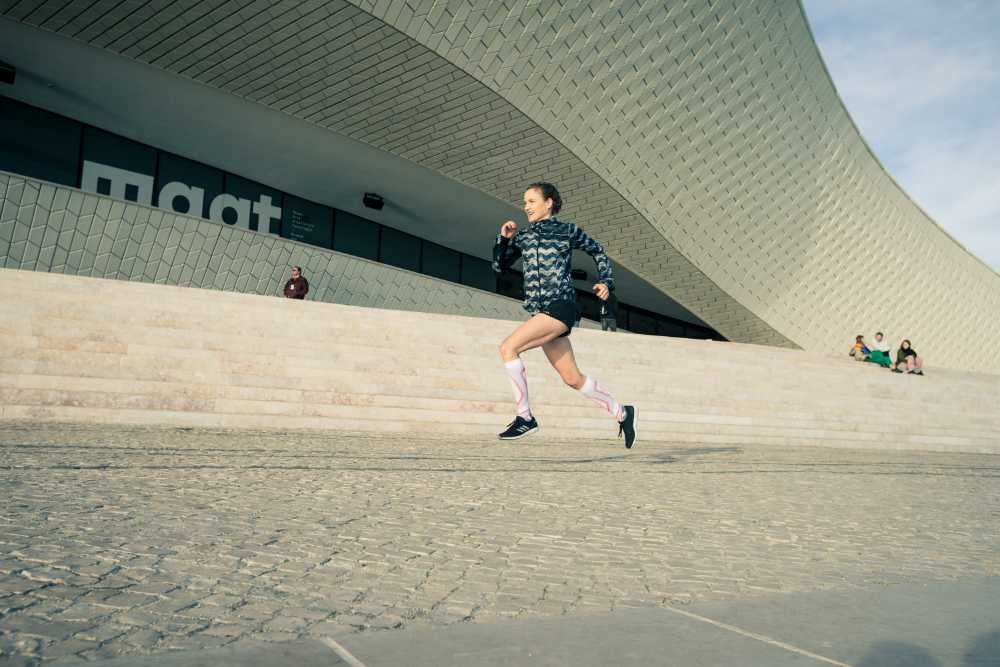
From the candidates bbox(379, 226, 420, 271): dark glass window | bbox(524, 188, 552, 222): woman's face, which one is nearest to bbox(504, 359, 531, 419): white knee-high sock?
bbox(524, 188, 552, 222): woman's face

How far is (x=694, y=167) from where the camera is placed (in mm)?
21000

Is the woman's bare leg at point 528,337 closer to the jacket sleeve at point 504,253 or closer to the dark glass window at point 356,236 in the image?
the jacket sleeve at point 504,253

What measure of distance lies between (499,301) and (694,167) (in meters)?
6.62

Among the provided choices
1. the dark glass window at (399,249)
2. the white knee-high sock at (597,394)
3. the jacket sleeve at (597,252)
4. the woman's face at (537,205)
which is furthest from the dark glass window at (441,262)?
the woman's face at (537,205)

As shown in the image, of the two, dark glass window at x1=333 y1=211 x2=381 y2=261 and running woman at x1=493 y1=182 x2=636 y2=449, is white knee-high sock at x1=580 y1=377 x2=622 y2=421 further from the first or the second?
dark glass window at x1=333 y1=211 x2=381 y2=261

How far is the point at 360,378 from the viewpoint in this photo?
913 cm

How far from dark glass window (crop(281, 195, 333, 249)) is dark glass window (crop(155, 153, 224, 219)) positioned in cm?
162

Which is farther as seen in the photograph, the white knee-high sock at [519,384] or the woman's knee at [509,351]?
the white knee-high sock at [519,384]

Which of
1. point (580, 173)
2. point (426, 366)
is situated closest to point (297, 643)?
point (426, 366)

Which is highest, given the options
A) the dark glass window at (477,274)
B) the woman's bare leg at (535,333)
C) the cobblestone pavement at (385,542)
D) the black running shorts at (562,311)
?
the dark glass window at (477,274)

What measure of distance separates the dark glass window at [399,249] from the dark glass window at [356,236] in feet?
0.98

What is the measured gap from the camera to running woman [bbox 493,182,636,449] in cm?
478

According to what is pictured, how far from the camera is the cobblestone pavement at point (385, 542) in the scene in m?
1.49

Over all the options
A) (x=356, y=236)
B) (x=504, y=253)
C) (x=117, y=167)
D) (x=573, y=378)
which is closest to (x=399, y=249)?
(x=356, y=236)
